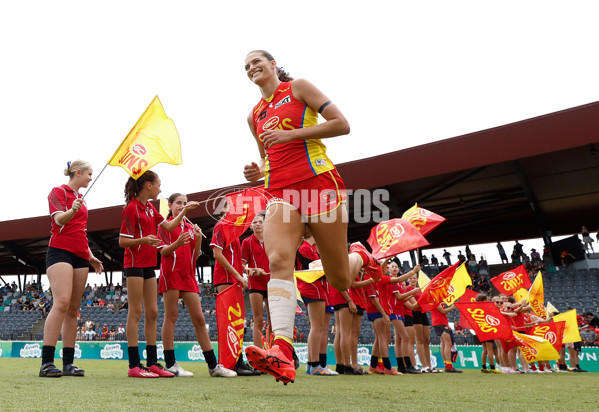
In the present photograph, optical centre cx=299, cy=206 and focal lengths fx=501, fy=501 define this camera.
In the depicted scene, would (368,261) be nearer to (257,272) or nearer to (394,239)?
(394,239)

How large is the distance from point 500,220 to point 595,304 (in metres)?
11.9

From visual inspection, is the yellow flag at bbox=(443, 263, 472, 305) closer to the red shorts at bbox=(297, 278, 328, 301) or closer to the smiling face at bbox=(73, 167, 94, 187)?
the red shorts at bbox=(297, 278, 328, 301)

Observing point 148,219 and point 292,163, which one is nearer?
point 292,163

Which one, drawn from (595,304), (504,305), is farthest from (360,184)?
(504,305)

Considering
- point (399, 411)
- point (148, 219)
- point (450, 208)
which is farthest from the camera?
point (450, 208)

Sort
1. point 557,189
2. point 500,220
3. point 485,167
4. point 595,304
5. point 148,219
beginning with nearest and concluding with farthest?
point 148,219 < point 595,304 < point 485,167 < point 557,189 < point 500,220

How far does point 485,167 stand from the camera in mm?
17984

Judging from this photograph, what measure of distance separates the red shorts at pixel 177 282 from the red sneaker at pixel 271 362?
286cm

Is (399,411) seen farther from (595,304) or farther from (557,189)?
(557,189)

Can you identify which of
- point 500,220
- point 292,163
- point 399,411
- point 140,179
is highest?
point 500,220

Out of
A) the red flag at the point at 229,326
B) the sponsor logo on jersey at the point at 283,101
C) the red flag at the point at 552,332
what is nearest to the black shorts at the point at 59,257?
the red flag at the point at 229,326

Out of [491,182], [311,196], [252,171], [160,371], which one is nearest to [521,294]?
[160,371]

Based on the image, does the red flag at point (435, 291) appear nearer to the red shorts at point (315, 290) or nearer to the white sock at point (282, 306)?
the red shorts at point (315, 290)

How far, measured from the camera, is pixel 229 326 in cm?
484
